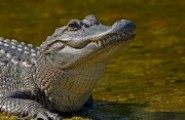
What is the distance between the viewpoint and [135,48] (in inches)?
395

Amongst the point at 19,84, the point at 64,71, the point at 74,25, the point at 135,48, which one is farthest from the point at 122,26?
the point at 135,48

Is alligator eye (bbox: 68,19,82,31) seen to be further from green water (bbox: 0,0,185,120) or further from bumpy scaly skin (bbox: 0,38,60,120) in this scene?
green water (bbox: 0,0,185,120)

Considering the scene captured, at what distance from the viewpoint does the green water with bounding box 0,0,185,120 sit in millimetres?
7004

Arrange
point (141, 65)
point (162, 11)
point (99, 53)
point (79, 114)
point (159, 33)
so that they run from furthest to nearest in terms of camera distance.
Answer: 1. point (162, 11)
2. point (159, 33)
3. point (141, 65)
4. point (79, 114)
5. point (99, 53)

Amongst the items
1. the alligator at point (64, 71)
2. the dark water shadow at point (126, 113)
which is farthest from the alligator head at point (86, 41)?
the dark water shadow at point (126, 113)

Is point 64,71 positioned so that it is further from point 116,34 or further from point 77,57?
point 116,34

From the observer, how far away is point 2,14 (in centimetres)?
1378

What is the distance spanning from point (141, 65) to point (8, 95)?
8.50 feet

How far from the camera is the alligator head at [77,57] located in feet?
20.3

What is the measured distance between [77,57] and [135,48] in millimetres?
3673

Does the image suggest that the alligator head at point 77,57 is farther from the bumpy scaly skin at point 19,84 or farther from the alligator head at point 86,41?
the bumpy scaly skin at point 19,84

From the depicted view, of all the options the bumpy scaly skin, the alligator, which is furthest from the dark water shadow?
the bumpy scaly skin

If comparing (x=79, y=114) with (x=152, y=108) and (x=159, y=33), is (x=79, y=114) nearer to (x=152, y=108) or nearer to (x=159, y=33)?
(x=152, y=108)

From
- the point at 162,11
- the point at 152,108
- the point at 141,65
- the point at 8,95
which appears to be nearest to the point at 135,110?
the point at 152,108
